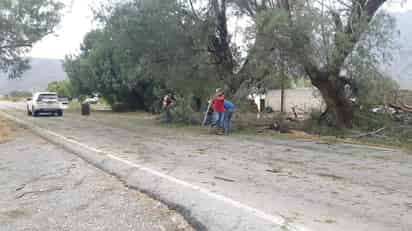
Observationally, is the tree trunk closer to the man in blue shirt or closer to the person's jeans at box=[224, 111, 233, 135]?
the man in blue shirt

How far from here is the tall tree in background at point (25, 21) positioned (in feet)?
63.5

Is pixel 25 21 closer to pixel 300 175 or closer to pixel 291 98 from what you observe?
pixel 300 175

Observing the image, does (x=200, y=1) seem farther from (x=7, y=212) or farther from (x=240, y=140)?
(x=7, y=212)

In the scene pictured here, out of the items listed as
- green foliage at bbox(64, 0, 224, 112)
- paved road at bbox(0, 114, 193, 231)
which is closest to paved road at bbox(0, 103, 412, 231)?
paved road at bbox(0, 114, 193, 231)

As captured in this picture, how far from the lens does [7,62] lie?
990 inches

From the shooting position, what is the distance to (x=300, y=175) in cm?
756

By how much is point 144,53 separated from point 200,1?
11.6 feet

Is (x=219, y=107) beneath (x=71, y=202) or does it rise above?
above

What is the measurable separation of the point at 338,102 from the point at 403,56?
9.49 ft

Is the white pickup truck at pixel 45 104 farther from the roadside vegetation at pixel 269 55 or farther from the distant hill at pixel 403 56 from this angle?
the distant hill at pixel 403 56

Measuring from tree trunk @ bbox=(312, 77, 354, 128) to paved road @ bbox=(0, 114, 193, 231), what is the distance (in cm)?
1031

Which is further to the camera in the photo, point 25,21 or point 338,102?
point 25,21

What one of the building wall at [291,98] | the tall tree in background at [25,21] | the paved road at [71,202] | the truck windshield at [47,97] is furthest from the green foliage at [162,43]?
the truck windshield at [47,97]

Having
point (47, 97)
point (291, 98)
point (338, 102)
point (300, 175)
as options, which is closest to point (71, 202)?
point (300, 175)
